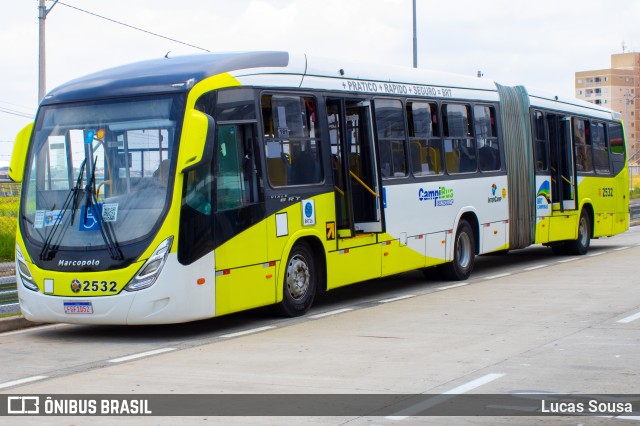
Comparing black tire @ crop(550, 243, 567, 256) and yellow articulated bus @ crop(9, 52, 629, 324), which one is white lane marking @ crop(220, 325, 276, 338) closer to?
yellow articulated bus @ crop(9, 52, 629, 324)

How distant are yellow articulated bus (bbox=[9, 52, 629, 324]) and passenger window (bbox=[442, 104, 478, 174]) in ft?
1.54

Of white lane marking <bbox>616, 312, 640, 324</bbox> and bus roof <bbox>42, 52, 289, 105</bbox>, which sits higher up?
bus roof <bbox>42, 52, 289, 105</bbox>

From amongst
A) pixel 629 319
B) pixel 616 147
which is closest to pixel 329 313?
pixel 629 319

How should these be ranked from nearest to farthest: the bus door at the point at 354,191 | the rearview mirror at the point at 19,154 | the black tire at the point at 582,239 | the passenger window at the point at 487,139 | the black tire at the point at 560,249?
the rearview mirror at the point at 19,154 < the bus door at the point at 354,191 < the passenger window at the point at 487,139 < the black tire at the point at 582,239 < the black tire at the point at 560,249

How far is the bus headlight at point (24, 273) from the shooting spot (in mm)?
12492

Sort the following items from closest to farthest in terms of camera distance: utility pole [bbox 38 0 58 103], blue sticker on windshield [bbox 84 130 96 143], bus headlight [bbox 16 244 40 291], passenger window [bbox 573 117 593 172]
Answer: bus headlight [bbox 16 244 40 291] → blue sticker on windshield [bbox 84 130 96 143] → passenger window [bbox 573 117 593 172] → utility pole [bbox 38 0 58 103]

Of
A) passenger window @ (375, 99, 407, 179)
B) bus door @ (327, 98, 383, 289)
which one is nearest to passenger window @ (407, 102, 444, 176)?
passenger window @ (375, 99, 407, 179)

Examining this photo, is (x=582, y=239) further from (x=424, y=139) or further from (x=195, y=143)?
(x=195, y=143)

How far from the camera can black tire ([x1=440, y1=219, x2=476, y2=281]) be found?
18516 mm

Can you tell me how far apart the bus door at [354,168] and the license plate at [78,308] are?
3947 mm

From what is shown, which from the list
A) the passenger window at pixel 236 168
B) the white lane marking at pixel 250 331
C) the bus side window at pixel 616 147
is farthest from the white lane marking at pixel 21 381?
the bus side window at pixel 616 147

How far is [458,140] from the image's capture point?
61.5 feet

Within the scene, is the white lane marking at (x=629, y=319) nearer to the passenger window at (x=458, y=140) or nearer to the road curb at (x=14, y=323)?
the passenger window at (x=458, y=140)

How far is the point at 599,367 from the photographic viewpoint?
383 inches
